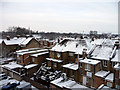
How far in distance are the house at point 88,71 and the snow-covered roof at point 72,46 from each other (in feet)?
10.7

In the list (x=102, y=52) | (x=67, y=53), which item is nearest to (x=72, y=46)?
(x=67, y=53)

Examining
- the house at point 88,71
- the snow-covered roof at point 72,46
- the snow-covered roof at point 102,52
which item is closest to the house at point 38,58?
the snow-covered roof at point 72,46

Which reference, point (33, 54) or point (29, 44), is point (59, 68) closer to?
point (33, 54)

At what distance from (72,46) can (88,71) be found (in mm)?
5966

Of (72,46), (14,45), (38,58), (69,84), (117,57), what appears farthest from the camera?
(14,45)

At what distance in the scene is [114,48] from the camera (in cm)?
1284

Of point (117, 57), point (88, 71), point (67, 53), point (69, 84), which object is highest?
point (117, 57)

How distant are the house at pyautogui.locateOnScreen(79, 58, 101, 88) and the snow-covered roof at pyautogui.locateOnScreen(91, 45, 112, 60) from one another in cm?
111

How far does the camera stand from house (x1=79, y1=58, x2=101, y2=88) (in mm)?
11453

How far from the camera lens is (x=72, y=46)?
16875 millimetres

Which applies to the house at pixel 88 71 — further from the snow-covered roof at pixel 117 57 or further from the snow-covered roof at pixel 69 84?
the snow-covered roof at pixel 69 84

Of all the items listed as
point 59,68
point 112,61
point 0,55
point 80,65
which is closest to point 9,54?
point 0,55

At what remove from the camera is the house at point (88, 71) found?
1145 centimetres

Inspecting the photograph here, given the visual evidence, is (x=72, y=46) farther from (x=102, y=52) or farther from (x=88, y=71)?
(x=88, y=71)
